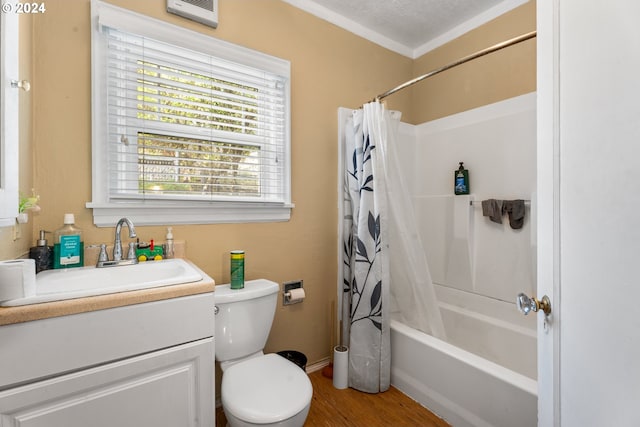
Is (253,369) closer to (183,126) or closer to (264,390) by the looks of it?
(264,390)

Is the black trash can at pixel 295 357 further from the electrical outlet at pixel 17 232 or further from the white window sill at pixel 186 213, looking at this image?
the electrical outlet at pixel 17 232

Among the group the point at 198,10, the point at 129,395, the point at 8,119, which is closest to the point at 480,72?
the point at 198,10

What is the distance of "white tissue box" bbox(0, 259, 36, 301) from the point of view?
0.85 metres

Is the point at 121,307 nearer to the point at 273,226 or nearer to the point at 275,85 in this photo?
the point at 273,226

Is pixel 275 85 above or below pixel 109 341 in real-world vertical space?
above

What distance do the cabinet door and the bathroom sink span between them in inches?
9.3

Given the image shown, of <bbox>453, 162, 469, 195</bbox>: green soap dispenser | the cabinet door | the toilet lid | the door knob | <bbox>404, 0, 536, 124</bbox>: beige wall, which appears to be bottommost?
the toilet lid

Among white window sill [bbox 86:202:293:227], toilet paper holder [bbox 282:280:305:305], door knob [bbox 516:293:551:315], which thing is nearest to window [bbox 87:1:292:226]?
white window sill [bbox 86:202:293:227]

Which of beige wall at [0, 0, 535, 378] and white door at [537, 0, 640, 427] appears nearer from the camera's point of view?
white door at [537, 0, 640, 427]

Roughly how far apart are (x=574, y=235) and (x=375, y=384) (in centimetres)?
153

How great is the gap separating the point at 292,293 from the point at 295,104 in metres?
1.22

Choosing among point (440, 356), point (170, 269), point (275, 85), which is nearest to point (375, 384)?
point (440, 356)

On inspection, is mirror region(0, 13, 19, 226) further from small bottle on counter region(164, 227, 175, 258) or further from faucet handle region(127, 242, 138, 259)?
small bottle on counter region(164, 227, 175, 258)

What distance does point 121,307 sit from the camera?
0.98 meters
